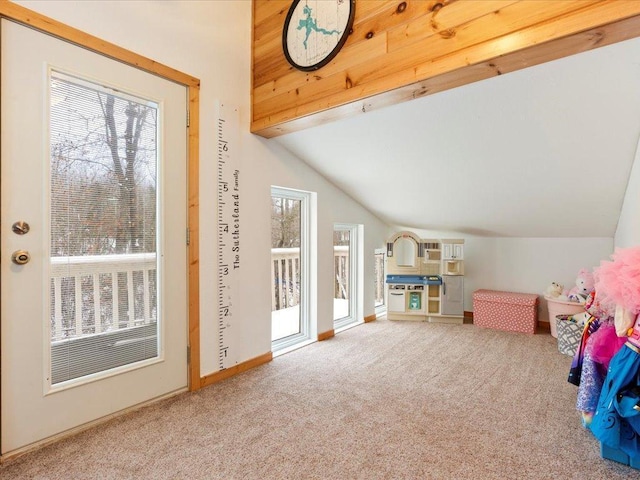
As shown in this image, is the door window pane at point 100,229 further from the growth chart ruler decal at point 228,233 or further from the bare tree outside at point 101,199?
the growth chart ruler decal at point 228,233

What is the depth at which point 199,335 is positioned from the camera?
2.27 metres

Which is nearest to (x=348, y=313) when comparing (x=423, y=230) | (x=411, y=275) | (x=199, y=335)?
(x=411, y=275)

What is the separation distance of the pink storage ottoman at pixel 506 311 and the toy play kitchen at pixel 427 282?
20 cm

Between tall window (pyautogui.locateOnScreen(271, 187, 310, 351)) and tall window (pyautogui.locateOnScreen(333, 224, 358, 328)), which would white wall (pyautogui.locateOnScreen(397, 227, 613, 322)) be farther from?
tall window (pyautogui.locateOnScreen(271, 187, 310, 351))

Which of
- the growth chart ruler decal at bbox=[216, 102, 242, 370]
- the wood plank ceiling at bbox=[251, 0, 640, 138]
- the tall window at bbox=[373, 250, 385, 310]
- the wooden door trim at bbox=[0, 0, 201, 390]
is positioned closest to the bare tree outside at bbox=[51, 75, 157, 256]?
the wooden door trim at bbox=[0, 0, 201, 390]

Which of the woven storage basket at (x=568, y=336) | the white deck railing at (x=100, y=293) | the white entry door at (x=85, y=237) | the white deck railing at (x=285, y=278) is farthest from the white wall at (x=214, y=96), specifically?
the woven storage basket at (x=568, y=336)

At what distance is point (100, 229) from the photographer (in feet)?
6.00

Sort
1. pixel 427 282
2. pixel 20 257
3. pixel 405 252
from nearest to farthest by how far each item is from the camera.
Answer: pixel 20 257 < pixel 427 282 < pixel 405 252

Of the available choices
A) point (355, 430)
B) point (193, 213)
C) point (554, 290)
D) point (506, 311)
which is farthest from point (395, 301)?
point (193, 213)

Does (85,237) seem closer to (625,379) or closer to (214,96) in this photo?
(214,96)

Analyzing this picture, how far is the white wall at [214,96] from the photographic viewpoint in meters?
1.89

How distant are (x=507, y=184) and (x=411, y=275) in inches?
64.3

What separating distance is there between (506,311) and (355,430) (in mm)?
2537

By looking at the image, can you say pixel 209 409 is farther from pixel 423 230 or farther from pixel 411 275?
pixel 423 230
